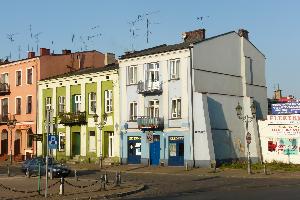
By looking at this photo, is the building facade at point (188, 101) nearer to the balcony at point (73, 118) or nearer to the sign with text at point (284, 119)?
the sign with text at point (284, 119)

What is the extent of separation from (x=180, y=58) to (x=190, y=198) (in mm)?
22418

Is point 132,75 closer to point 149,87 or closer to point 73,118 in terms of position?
point 149,87

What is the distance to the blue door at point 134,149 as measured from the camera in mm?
44281

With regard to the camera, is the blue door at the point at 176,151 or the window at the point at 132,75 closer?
the blue door at the point at 176,151

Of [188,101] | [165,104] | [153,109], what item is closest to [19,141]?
[153,109]

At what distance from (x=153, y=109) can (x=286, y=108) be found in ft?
37.5

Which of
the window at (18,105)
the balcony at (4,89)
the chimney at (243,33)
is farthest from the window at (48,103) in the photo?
the chimney at (243,33)

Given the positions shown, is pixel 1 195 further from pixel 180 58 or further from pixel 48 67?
pixel 48 67

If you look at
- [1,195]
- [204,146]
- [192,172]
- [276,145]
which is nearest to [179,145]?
[204,146]

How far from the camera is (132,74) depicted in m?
44.9

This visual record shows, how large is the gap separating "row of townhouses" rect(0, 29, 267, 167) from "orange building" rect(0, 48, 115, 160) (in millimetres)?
1078

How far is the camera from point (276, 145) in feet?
140

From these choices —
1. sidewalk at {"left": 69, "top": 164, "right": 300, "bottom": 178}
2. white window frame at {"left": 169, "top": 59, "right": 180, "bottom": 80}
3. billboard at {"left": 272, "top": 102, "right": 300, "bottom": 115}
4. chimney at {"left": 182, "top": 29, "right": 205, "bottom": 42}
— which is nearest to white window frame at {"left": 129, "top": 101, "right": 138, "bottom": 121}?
sidewalk at {"left": 69, "top": 164, "right": 300, "bottom": 178}

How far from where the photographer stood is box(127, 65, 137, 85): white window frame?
44688 millimetres
